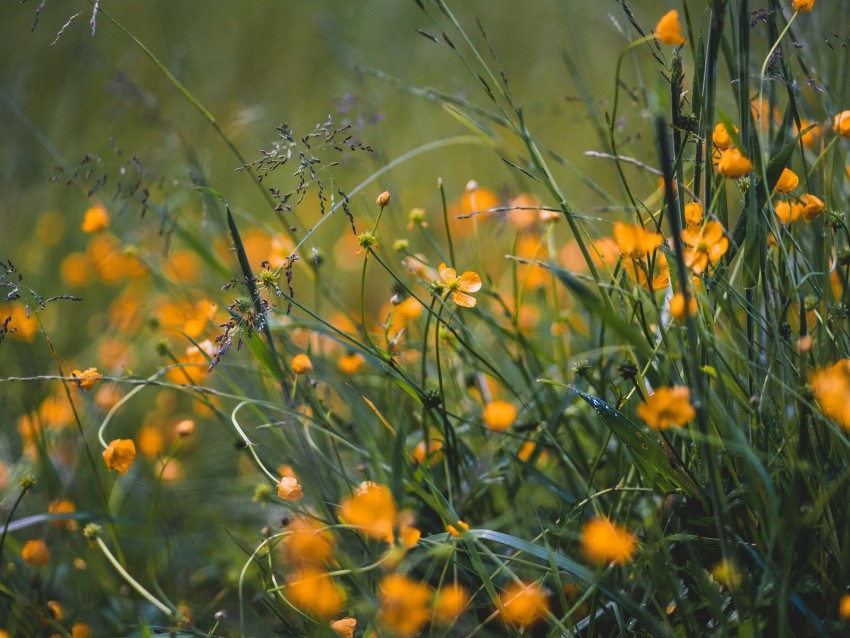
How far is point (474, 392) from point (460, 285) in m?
0.39

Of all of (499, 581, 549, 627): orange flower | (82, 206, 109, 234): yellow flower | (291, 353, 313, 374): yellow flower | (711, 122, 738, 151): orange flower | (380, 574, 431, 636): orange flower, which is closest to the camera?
(380, 574, 431, 636): orange flower

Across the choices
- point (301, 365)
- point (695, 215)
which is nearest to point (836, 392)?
point (695, 215)

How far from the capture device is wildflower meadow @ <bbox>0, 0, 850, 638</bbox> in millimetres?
751

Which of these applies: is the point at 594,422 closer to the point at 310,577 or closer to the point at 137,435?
the point at 310,577

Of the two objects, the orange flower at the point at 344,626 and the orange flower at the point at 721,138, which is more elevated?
the orange flower at the point at 721,138

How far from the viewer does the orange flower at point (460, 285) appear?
35.5 inches

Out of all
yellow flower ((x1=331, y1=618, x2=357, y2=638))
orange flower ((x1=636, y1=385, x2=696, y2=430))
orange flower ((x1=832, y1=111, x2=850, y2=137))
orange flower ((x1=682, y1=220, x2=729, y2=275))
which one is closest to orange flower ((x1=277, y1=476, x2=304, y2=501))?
yellow flower ((x1=331, y1=618, x2=357, y2=638))

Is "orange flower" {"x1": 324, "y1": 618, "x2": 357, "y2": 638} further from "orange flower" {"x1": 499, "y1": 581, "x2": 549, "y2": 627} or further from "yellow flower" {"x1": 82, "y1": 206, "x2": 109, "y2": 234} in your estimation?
"yellow flower" {"x1": 82, "y1": 206, "x2": 109, "y2": 234}

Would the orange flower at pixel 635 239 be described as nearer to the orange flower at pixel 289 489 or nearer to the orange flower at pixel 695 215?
the orange flower at pixel 695 215

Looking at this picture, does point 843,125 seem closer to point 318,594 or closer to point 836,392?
point 836,392

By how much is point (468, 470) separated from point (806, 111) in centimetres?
82

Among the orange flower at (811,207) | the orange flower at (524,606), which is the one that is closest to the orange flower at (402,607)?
the orange flower at (524,606)

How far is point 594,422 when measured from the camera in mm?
1166

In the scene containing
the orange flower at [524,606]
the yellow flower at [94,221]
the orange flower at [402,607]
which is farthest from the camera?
the yellow flower at [94,221]
